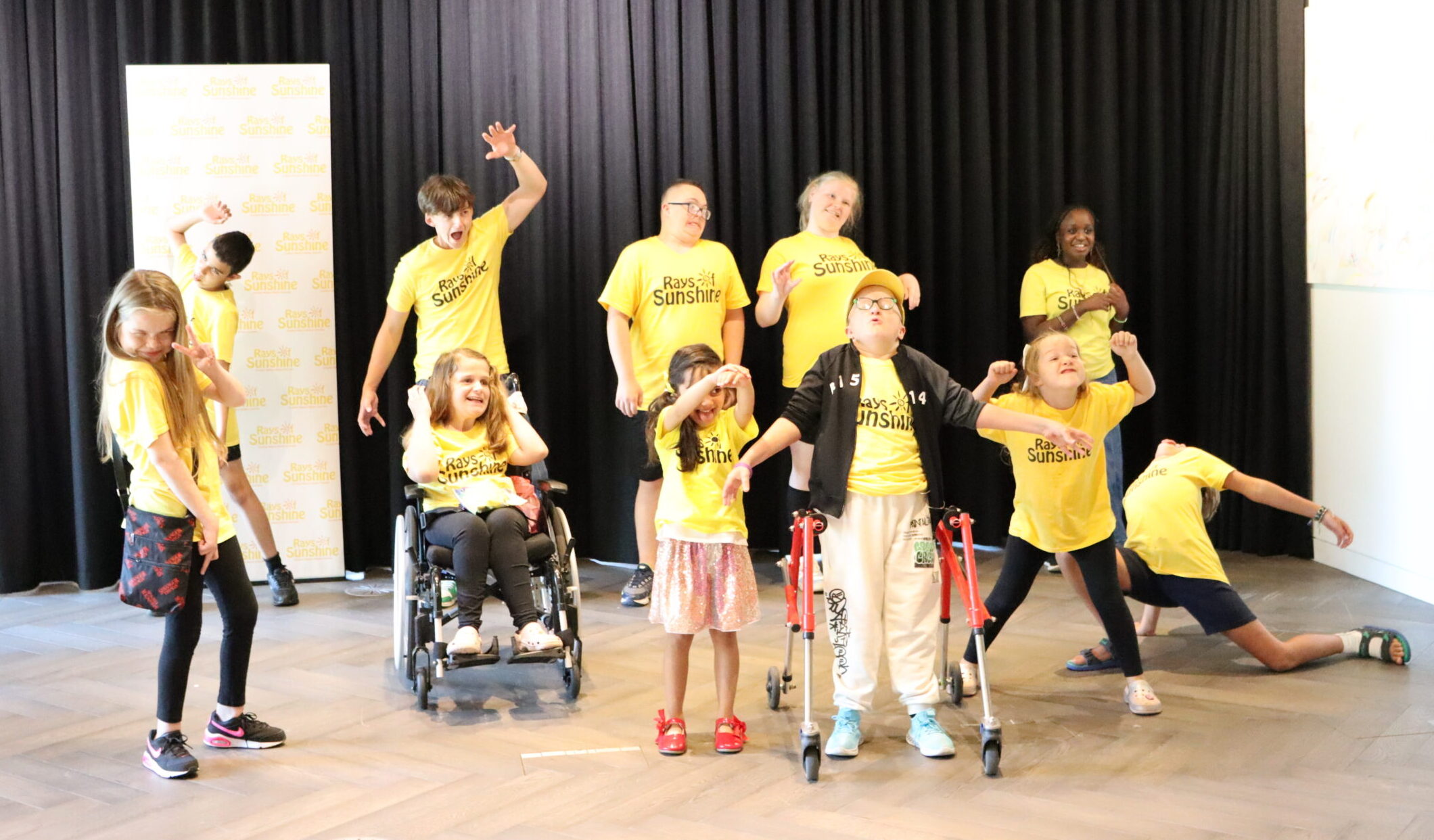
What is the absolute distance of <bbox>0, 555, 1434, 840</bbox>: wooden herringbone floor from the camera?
3092 mm

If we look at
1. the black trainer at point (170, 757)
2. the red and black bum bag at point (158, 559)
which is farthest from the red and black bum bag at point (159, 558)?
the black trainer at point (170, 757)

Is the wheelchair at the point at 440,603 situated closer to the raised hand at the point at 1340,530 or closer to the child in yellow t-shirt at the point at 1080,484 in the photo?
the child in yellow t-shirt at the point at 1080,484

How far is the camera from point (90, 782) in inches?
134

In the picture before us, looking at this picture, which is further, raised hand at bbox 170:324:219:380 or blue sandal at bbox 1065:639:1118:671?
blue sandal at bbox 1065:639:1118:671

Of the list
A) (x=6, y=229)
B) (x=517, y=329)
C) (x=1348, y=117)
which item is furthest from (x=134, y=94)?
(x=1348, y=117)

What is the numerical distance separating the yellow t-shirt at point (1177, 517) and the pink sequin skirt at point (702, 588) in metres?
1.33

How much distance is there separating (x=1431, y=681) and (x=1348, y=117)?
7.80 ft

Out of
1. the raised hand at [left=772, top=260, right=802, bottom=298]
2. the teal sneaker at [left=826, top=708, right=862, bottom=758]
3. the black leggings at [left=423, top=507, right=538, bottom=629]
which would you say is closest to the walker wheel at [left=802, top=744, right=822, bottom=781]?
the teal sneaker at [left=826, top=708, right=862, bottom=758]

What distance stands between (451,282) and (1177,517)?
2.57 m

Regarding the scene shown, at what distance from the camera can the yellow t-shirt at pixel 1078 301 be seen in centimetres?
542

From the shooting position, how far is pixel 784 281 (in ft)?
15.3

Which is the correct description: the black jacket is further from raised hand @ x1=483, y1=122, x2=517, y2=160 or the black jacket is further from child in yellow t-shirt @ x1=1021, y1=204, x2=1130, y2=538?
child in yellow t-shirt @ x1=1021, y1=204, x2=1130, y2=538

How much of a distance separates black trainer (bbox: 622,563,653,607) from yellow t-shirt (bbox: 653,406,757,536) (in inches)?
64.5

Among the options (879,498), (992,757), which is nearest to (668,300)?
(879,498)
